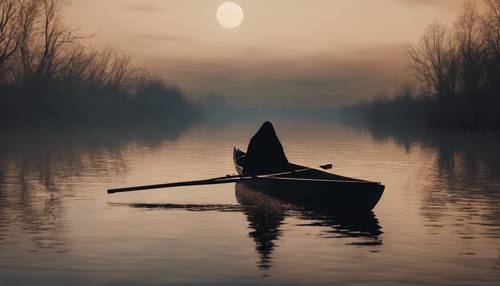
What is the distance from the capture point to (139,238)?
12.5 meters

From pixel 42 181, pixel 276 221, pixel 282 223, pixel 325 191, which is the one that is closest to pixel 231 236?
pixel 282 223

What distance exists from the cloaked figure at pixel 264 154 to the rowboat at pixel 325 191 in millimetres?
1264

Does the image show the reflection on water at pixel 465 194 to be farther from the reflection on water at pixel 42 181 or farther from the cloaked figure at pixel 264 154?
the reflection on water at pixel 42 181

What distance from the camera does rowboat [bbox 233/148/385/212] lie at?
1516cm

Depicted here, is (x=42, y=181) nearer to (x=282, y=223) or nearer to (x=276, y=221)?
(x=276, y=221)

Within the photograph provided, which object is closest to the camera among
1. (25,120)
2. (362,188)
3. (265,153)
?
(362,188)

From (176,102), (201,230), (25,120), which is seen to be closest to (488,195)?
(201,230)

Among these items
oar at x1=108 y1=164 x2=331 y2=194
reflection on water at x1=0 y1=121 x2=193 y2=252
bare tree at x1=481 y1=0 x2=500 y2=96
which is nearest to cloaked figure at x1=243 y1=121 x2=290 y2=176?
oar at x1=108 y1=164 x2=331 y2=194

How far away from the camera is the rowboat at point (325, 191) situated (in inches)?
597

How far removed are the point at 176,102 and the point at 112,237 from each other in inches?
6006

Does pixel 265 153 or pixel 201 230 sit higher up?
pixel 265 153

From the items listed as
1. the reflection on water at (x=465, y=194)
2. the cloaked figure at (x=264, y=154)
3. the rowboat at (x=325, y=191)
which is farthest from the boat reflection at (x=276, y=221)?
the reflection on water at (x=465, y=194)

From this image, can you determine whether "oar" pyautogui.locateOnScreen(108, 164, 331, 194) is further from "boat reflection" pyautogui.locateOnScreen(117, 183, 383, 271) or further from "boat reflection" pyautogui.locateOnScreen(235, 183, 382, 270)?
"boat reflection" pyautogui.locateOnScreen(235, 183, 382, 270)

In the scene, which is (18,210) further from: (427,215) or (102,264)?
(427,215)
